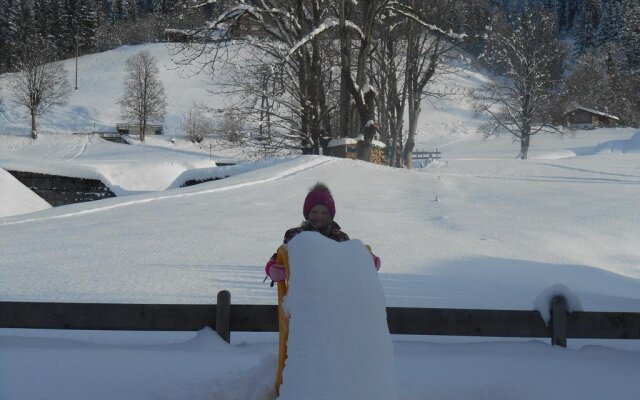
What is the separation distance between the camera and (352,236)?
11.9 meters

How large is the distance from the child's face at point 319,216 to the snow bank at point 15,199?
631 inches

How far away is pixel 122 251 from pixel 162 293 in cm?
283

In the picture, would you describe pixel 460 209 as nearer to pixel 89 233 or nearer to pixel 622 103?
pixel 89 233

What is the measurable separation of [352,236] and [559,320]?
593 cm

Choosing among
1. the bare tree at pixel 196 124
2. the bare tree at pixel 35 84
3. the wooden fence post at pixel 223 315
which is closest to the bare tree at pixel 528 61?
the bare tree at pixel 196 124

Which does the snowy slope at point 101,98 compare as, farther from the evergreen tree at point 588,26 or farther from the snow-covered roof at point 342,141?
the evergreen tree at point 588,26

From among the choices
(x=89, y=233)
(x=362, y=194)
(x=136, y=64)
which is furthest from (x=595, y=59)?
(x=89, y=233)

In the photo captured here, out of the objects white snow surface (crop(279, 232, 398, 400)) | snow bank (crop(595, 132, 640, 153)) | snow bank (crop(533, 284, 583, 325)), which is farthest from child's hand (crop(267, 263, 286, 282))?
snow bank (crop(595, 132, 640, 153))

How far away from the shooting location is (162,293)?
7883 mm

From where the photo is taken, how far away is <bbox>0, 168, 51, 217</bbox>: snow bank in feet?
62.5

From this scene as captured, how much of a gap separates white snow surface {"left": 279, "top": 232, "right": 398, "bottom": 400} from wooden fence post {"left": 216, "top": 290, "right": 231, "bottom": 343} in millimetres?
1812

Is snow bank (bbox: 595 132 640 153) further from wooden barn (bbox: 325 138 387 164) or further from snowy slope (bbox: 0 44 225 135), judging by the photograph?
snowy slope (bbox: 0 44 225 135)

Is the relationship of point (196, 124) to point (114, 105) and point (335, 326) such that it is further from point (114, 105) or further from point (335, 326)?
point (335, 326)

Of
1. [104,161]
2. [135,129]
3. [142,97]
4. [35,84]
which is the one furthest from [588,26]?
[104,161]
